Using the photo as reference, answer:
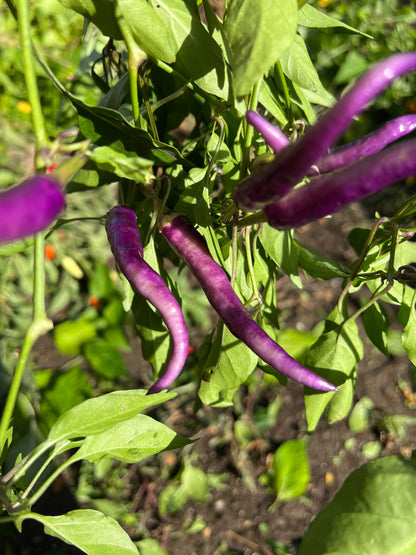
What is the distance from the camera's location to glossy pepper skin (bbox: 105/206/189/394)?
0.63 meters

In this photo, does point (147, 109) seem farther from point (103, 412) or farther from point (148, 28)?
point (103, 412)

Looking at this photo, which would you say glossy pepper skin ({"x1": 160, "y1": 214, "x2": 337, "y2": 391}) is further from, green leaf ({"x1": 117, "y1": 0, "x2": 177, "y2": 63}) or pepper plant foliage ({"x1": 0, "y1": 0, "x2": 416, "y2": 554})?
green leaf ({"x1": 117, "y1": 0, "x2": 177, "y2": 63})

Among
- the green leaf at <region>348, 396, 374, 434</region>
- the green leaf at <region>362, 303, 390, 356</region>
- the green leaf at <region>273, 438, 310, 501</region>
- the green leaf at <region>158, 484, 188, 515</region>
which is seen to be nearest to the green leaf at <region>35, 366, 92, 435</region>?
the green leaf at <region>158, 484, 188, 515</region>

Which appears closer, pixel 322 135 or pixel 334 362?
pixel 322 135

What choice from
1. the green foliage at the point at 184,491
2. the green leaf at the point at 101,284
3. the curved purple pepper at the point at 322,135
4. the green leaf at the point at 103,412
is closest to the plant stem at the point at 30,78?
the curved purple pepper at the point at 322,135

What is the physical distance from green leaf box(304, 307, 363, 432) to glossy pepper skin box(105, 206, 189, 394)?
0.73 ft

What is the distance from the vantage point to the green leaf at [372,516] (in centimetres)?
50

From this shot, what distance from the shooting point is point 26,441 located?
3.28ft

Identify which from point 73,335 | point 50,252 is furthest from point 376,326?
point 50,252

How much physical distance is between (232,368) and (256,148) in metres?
0.31

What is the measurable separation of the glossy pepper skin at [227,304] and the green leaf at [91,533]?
291mm

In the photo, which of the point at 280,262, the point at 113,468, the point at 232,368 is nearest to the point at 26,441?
the point at 232,368

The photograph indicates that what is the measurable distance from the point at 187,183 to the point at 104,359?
5.01 feet

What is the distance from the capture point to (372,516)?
0.52 meters
